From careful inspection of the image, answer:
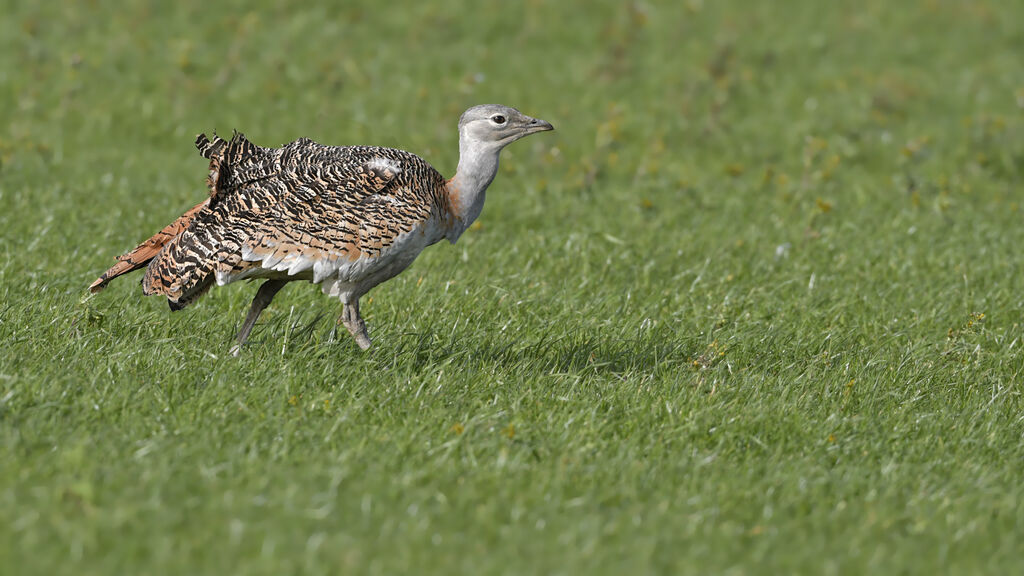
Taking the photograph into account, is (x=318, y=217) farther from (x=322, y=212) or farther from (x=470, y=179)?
(x=470, y=179)

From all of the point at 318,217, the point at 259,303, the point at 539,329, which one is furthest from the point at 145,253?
the point at 539,329

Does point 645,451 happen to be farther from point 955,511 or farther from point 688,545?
point 955,511

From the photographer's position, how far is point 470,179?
619cm

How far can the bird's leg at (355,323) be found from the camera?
19.7 ft

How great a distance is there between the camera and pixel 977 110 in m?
13.3

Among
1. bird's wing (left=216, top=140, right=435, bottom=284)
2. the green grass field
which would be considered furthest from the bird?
the green grass field

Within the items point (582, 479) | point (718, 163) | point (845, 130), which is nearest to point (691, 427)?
point (582, 479)

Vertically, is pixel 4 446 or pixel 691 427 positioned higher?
pixel 4 446

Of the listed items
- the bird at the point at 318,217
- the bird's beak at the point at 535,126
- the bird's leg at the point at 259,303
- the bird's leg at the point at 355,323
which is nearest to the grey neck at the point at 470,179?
the bird at the point at 318,217

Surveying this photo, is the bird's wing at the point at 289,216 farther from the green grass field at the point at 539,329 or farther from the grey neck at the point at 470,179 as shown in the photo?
the green grass field at the point at 539,329

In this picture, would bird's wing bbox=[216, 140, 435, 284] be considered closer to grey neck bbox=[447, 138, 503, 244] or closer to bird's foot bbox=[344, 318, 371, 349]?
grey neck bbox=[447, 138, 503, 244]

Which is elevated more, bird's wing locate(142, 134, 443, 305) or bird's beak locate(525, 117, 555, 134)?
bird's beak locate(525, 117, 555, 134)

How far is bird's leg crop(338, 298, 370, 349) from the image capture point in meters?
6.01

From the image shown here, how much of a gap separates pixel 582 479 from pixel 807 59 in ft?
34.2
